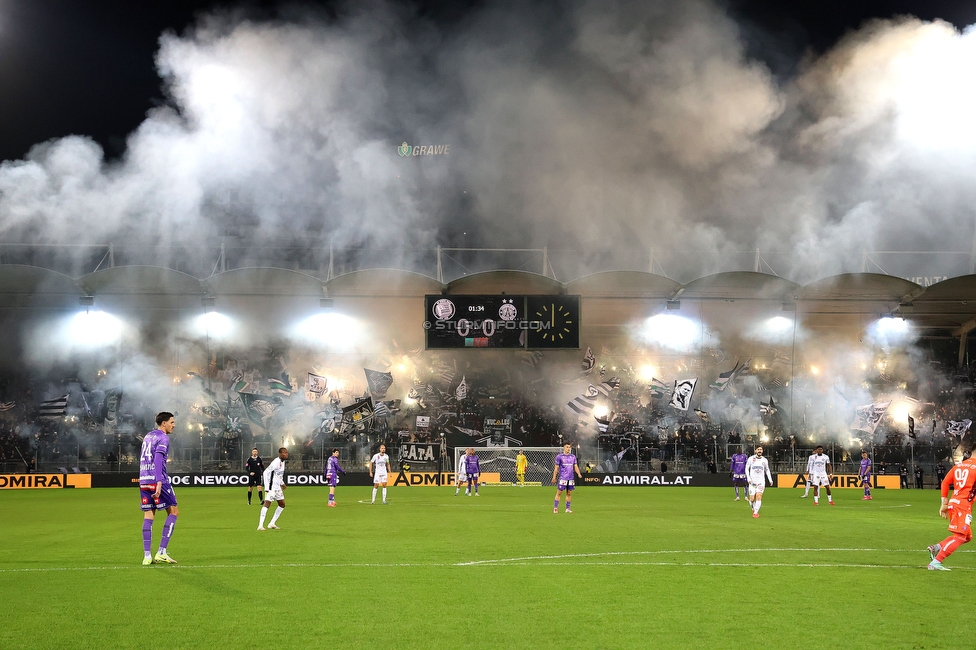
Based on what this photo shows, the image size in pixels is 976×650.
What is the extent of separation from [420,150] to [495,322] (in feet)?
33.8

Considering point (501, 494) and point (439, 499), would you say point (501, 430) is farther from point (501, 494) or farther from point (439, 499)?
point (439, 499)

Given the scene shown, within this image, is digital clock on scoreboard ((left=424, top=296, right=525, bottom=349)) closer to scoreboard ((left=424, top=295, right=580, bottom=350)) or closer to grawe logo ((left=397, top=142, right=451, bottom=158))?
scoreboard ((left=424, top=295, right=580, bottom=350))

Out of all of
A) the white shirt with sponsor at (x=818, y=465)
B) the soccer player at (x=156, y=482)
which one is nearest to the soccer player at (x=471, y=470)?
the white shirt with sponsor at (x=818, y=465)

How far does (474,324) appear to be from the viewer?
136 feet

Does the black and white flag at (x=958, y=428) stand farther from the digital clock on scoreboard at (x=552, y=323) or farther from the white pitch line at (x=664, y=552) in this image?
the white pitch line at (x=664, y=552)

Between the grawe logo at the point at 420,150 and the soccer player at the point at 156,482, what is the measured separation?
32.2 metres

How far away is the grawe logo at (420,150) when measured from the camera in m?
42.7

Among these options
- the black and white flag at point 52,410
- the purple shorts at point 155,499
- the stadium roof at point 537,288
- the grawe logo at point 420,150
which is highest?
the grawe logo at point 420,150

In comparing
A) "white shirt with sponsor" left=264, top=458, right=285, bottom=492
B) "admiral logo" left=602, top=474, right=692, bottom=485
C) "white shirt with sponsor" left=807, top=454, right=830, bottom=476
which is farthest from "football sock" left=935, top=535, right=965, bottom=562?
"admiral logo" left=602, top=474, right=692, bottom=485

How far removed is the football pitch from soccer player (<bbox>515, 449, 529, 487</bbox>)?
23136mm

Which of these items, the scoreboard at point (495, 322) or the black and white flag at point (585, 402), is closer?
the scoreboard at point (495, 322)

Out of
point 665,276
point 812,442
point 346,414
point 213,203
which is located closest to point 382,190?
point 213,203

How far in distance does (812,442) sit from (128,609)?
1713 inches

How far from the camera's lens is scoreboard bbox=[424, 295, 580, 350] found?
4128 cm
